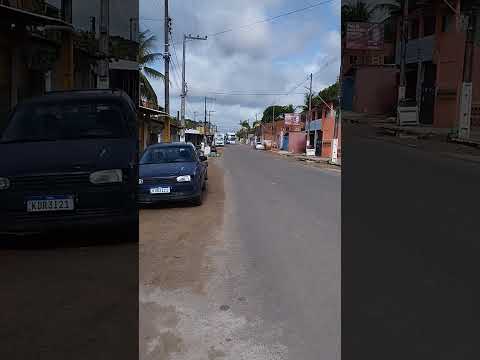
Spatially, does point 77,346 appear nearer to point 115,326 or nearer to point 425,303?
point 115,326

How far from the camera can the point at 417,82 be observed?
18.1ft

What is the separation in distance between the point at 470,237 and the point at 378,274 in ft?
4.75

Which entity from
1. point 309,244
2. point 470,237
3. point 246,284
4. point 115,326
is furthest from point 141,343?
point 470,237

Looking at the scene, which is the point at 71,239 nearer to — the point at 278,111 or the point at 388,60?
the point at 388,60

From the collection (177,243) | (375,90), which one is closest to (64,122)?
(177,243)

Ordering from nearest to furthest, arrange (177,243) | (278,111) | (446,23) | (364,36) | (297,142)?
(364,36)
(177,243)
(446,23)
(297,142)
(278,111)

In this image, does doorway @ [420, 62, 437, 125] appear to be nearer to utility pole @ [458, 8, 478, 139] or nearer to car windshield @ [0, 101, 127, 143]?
utility pole @ [458, 8, 478, 139]

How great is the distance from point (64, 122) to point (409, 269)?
155 inches

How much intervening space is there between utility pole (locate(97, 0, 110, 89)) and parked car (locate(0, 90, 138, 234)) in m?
3.82

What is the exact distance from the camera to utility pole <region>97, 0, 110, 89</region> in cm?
884

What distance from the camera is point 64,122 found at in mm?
5121

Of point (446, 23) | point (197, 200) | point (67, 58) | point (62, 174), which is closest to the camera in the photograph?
point (62, 174)

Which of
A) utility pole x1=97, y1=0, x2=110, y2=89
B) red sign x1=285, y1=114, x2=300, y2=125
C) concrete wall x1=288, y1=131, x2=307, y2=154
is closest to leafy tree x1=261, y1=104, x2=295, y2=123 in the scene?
red sign x1=285, y1=114, x2=300, y2=125

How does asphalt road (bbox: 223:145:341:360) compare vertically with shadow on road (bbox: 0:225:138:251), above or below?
above
